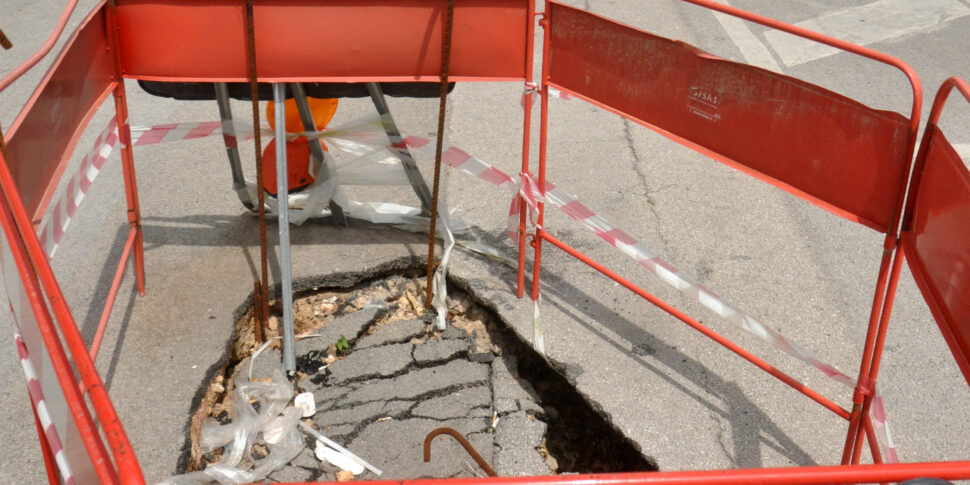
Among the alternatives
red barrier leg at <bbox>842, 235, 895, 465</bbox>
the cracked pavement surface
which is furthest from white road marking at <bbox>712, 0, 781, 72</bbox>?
red barrier leg at <bbox>842, 235, 895, 465</bbox>

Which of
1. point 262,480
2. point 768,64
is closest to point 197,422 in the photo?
point 262,480

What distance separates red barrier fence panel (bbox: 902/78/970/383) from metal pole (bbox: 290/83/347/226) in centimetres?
279

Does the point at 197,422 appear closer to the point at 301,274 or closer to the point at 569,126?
the point at 301,274

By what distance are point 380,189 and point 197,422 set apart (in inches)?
83.2

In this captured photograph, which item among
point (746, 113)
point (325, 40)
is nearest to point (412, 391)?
point (325, 40)

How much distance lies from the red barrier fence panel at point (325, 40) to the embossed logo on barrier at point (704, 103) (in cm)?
82

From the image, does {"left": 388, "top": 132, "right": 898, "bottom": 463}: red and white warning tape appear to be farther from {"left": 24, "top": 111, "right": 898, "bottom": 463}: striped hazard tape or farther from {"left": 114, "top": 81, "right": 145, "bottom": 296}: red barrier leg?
{"left": 114, "top": 81, "right": 145, "bottom": 296}: red barrier leg

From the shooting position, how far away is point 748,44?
8070 millimetres

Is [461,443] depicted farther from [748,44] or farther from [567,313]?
[748,44]

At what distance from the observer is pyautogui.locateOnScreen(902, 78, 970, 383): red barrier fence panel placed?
251 cm

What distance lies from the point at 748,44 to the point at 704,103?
5.10m

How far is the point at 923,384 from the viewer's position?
396cm

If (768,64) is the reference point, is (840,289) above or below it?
below

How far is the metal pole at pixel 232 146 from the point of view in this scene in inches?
166
